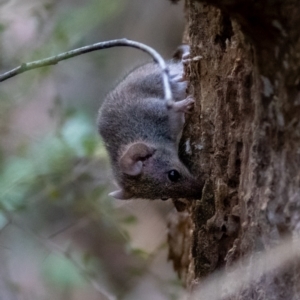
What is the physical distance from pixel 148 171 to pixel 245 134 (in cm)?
105

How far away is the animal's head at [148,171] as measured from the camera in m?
2.71

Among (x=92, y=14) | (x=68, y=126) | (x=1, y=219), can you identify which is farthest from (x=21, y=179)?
(x=92, y=14)

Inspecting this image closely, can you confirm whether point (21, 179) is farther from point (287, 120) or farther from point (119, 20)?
point (119, 20)

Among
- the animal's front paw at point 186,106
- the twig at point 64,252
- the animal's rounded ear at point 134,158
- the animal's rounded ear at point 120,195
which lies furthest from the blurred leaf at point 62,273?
the animal's front paw at point 186,106

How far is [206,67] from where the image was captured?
7.16 ft

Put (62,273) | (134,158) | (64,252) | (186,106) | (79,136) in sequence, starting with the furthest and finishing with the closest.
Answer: (62,273) < (79,136) < (64,252) < (134,158) < (186,106)

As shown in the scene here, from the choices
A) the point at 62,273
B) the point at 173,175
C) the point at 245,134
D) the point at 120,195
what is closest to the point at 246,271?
the point at 245,134

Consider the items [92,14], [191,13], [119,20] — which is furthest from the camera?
[119,20]

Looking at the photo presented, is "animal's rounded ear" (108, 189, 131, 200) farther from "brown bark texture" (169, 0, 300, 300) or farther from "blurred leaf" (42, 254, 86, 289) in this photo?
"blurred leaf" (42, 254, 86, 289)

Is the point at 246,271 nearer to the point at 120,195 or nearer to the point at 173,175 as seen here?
the point at 173,175

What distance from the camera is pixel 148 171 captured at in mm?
2801

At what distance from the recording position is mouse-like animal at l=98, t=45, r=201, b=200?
2764 millimetres

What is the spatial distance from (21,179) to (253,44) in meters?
2.22

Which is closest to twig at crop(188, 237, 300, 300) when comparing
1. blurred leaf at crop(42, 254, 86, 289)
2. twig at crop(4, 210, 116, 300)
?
twig at crop(4, 210, 116, 300)
